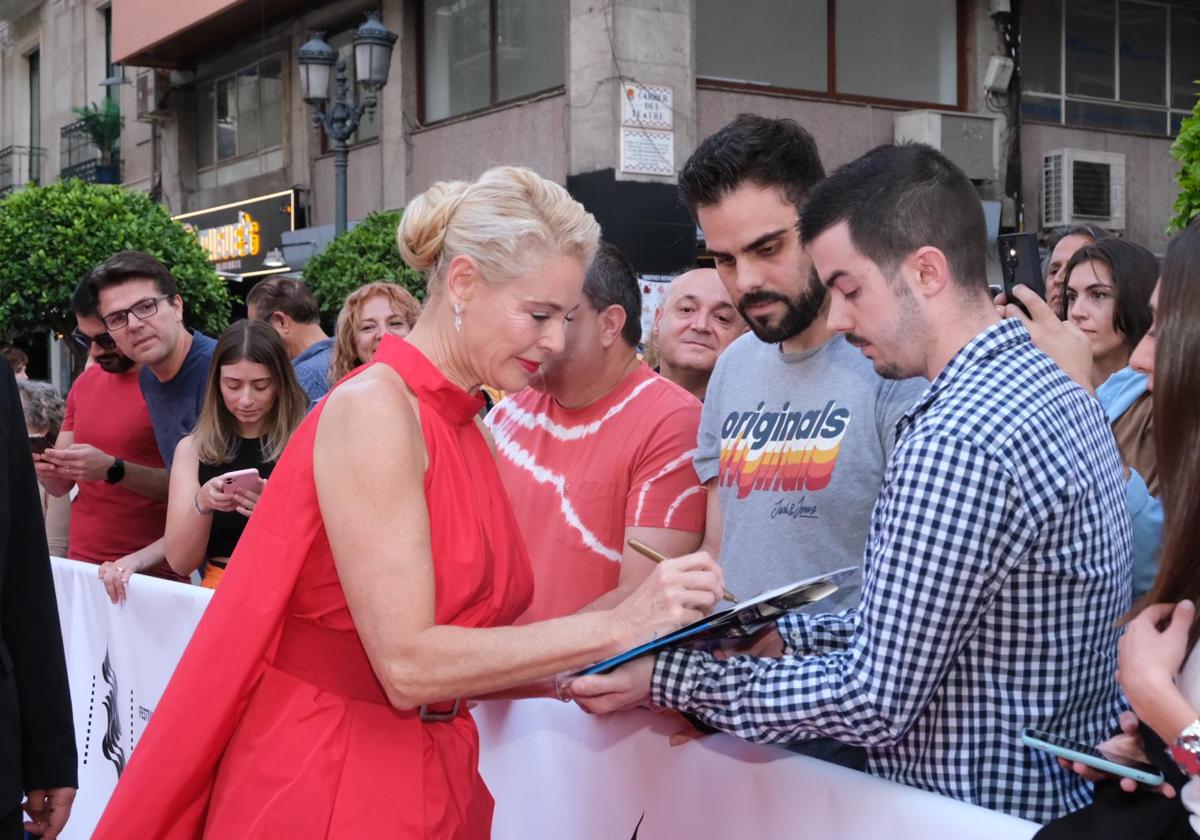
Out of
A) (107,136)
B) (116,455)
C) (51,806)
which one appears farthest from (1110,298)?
(107,136)

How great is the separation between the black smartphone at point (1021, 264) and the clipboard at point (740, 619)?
1429 mm

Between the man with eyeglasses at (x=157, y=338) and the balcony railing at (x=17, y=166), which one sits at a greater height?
the balcony railing at (x=17, y=166)

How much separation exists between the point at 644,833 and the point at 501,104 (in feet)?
44.0

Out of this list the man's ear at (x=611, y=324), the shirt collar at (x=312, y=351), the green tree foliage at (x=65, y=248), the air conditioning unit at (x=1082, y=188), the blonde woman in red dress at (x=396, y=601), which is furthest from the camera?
the air conditioning unit at (x=1082, y=188)

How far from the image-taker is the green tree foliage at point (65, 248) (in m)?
14.5

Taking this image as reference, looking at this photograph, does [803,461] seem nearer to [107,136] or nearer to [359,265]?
[359,265]

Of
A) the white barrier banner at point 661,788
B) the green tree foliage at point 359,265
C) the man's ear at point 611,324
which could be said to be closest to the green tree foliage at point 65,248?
the green tree foliage at point 359,265

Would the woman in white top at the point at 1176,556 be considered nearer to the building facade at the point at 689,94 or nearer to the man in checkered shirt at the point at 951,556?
the man in checkered shirt at the point at 951,556

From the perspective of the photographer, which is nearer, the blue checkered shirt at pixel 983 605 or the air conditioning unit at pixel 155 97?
the blue checkered shirt at pixel 983 605

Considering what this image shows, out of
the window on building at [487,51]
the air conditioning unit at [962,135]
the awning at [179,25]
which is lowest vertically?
the air conditioning unit at [962,135]

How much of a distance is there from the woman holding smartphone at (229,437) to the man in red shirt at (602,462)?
1.66m

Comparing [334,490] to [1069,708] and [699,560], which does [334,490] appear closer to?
[699,560]

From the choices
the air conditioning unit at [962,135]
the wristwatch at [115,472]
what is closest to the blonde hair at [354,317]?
the wristwatch at [115,472]

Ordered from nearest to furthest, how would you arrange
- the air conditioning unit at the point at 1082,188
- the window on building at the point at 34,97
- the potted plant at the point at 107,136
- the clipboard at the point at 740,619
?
the clipboard at the point at 740,619
the air conditioning unit at the point at 1082,188
the potted plant at the point at 107,136
the window on building at the point at 34,97
